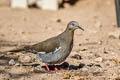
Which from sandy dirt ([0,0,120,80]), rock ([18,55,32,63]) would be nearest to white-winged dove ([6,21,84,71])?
sandy dirt ([0,0,120,80])

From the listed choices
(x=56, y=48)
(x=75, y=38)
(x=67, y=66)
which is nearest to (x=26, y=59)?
(x=67, y=66)

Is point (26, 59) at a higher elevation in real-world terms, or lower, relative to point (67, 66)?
higher

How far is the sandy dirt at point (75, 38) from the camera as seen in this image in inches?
298

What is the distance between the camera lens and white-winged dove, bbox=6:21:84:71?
7.39m

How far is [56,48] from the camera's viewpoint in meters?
7.48

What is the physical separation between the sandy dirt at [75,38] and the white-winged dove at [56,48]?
0.79ft

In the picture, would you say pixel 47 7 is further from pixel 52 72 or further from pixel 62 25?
pixel 52 72

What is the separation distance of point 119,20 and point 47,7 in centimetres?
471

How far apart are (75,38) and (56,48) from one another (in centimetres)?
372

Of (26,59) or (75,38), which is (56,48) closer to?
(26,59)

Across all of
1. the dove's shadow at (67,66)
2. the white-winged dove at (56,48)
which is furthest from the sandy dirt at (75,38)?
the white-winged dove at (56,48)

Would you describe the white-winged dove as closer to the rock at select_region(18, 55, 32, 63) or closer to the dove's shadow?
the dove's shadow

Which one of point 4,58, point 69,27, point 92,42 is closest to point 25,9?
point 92,42

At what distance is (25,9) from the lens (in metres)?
16.4
